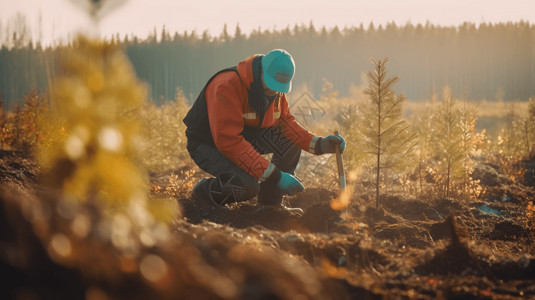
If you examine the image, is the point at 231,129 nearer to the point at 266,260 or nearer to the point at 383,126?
the point at 383,126

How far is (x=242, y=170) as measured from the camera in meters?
4.59

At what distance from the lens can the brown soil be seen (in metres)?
1.55

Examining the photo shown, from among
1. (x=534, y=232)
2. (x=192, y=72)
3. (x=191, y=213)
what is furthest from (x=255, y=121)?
(x=192, y=72)

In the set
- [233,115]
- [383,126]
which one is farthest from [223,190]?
[383,126]

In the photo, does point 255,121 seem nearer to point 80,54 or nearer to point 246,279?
point 80,54

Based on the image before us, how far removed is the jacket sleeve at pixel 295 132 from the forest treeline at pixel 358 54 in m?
73.2

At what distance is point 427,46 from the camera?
80.6 meters

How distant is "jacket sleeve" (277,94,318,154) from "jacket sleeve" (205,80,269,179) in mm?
1059

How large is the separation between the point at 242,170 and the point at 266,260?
271 cm

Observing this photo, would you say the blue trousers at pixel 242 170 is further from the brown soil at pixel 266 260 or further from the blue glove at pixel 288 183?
the blue glove at pixel 288 183

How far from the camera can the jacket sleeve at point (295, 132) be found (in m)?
5.11

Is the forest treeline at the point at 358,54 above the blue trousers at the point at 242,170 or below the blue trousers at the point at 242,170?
above

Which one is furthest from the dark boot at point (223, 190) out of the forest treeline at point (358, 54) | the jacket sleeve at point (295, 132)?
the forest treeline at point (358, 54)

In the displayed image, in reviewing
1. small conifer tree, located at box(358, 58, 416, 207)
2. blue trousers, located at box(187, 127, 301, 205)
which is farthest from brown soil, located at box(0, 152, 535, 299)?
small conifer tree, located at box(358, 58, 416, 207)
